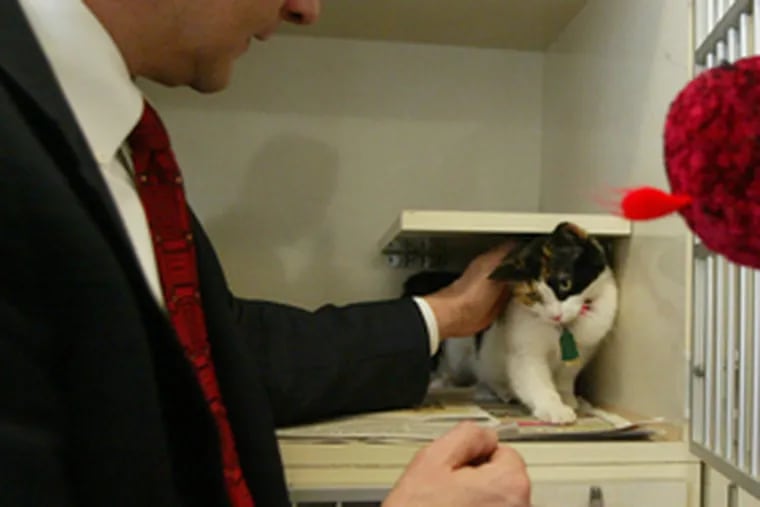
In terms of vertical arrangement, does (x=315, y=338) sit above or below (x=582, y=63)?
below

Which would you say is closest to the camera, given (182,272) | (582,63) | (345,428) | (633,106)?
(182,272)

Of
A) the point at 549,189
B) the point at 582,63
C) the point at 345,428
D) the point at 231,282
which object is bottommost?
the point at 345,428

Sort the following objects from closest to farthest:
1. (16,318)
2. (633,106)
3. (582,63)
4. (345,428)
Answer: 1. (16,318)
2. (345,428)
3. (633,106)
4. (582,63)

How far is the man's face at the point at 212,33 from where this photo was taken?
520 mm

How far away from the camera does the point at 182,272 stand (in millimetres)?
525

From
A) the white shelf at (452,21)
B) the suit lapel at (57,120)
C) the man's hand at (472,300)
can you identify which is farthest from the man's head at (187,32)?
the white shelf at (452,21)

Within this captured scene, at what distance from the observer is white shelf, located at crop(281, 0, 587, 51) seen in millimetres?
1051

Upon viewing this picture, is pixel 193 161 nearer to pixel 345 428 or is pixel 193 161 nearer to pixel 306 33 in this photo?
pixel 306 33

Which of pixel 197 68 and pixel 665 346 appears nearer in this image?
pixel 197 68

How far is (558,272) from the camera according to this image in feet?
2.47

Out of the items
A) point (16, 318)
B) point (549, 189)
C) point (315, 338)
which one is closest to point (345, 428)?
point (315, 338)

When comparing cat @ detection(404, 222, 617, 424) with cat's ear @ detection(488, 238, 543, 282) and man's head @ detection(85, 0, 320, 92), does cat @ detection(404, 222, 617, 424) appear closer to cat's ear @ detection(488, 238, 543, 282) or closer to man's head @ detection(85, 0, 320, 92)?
cat's ear @ detection(488, 238, 543, 282)

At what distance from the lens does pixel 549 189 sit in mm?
1156

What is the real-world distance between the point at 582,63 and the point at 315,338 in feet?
1.78
